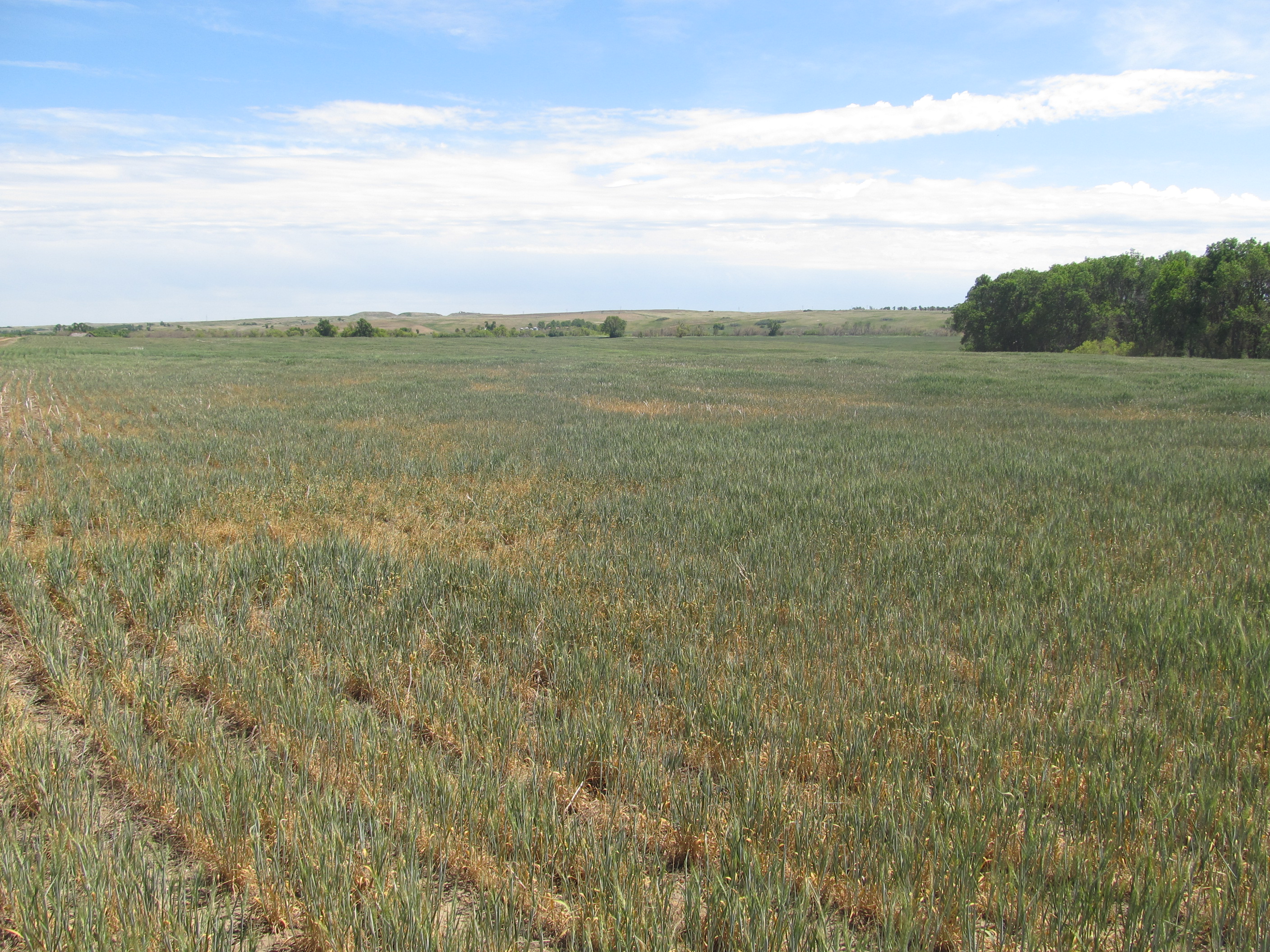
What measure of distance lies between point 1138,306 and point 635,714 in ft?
299

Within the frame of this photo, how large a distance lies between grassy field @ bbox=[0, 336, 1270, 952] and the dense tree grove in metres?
63.2

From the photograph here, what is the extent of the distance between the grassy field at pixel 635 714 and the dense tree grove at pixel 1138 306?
63211 millimetres

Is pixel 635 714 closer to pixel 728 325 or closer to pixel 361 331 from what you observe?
pixel 361 331

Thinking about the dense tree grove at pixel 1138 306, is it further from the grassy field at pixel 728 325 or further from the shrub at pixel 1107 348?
the grassy field at pixel 728 325

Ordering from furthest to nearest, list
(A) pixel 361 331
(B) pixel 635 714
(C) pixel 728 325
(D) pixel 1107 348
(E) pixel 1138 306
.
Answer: (C) pixel 728 325, (A) pixel 361 331, (E) pixel 1138 306, (D) pixel 1107 348, (B) pixel 635 714

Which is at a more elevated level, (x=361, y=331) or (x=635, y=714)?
(x=361, y=331)

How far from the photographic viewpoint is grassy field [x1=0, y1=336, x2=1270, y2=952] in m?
2.58

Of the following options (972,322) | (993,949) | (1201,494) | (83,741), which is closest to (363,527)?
(83,741)

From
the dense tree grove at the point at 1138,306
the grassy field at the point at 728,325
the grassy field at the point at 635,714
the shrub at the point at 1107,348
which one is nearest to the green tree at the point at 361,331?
the grassy field at the point at 728,325

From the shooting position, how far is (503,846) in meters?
2.93

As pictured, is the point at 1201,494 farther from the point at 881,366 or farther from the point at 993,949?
the point at 881,366

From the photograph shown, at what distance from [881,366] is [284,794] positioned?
4645cm

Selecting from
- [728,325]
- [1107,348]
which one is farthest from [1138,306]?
Answer: [728,325]

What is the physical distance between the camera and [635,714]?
402cm
